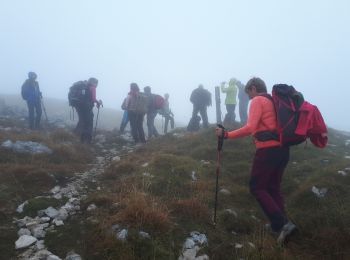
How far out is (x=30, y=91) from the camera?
17250 mm

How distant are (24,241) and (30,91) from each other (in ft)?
41.8

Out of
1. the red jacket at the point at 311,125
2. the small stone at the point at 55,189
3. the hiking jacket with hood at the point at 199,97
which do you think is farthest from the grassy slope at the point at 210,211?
the hiking jacket with hood at the point at 199,97

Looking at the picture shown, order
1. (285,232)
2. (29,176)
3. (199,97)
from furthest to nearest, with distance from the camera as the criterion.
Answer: (199,97) < (29,176) < (285,232)

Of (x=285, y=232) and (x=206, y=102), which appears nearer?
(x=285, y=232)

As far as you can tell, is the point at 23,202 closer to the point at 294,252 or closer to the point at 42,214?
A: the point at 42,214

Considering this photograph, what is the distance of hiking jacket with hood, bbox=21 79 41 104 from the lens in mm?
17188

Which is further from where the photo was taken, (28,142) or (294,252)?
(28,142)

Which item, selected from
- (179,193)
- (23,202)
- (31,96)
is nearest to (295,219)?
(179,193)

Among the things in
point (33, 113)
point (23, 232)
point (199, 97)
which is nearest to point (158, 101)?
point (199, 97)

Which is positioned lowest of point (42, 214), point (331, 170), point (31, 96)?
point (42, 214)

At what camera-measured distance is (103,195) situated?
7.50m

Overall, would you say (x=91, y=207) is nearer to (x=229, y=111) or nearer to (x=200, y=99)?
(x=200, y=99)

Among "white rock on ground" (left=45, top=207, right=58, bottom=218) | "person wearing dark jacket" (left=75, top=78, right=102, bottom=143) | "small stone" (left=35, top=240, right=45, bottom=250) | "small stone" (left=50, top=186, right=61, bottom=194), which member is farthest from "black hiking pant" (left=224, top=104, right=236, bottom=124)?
"small stone" (left=35, top=240, right=45, bottom=250)

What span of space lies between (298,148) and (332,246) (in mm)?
7230
